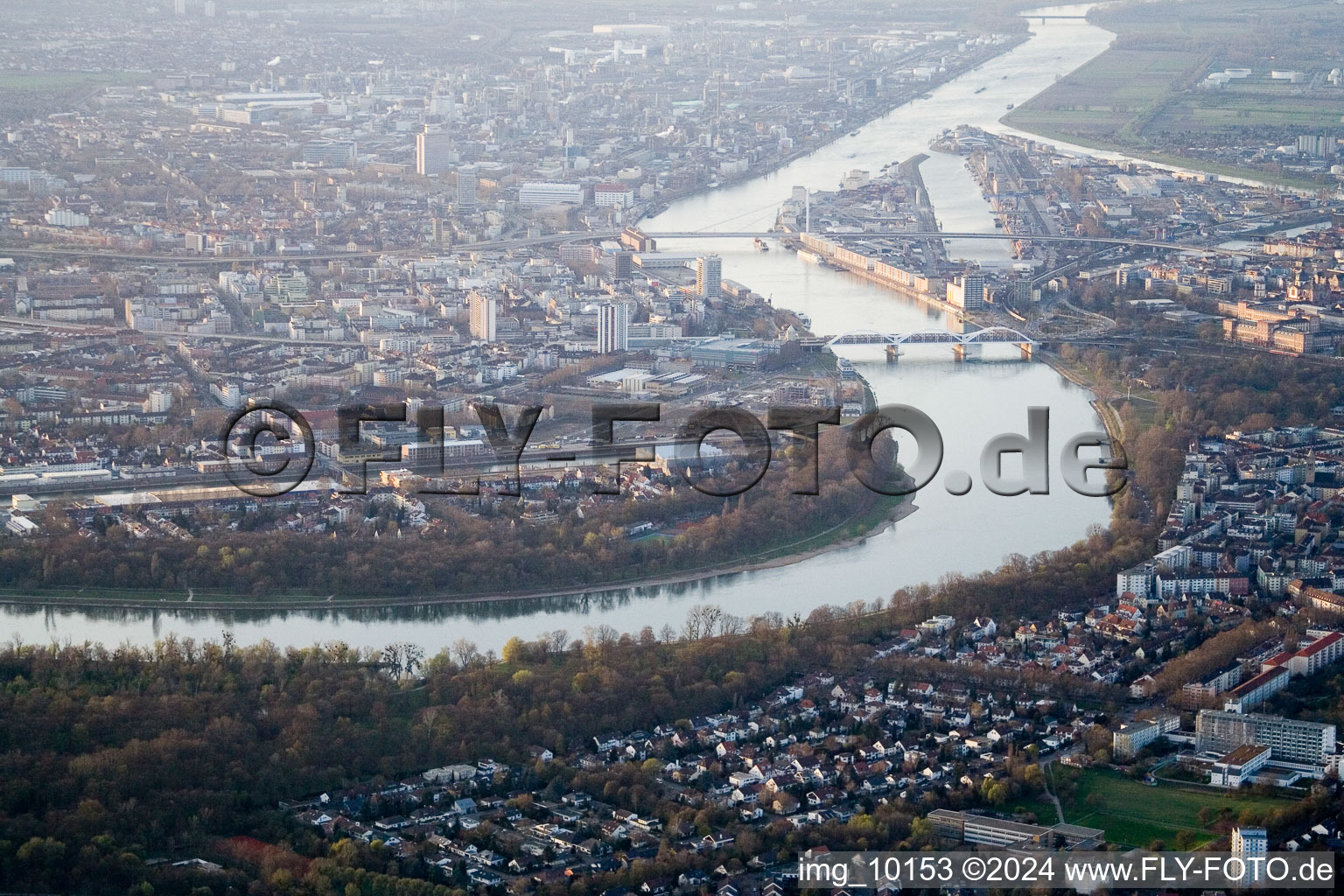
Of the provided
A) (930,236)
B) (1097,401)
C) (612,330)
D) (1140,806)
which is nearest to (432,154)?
(930,236)

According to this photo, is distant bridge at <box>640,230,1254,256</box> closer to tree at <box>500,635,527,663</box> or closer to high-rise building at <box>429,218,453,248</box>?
high-rise building at <box>429,218,453,248</box>

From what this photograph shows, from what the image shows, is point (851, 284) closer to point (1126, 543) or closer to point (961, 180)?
point (961, 180)

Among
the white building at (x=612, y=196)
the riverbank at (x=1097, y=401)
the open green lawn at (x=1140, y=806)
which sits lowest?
the open green lawn at (x=1140, y=806)

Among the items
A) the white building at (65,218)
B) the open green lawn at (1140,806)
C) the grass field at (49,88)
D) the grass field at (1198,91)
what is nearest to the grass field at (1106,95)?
the grass field at (1198,91)

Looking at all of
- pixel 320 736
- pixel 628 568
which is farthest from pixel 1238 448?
pixel 320 736

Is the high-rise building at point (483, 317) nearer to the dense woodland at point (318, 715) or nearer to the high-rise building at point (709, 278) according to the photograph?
the high-rise building at point (709, 278)

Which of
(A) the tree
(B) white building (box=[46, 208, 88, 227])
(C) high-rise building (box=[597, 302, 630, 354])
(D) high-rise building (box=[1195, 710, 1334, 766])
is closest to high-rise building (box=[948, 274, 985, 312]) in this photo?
(C) high-rise building (box=[597, 302, 630, 354])
